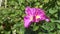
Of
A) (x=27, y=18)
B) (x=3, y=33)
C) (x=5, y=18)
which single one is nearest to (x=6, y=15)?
(x=5, y=18)

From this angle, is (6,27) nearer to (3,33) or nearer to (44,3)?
(3,33)

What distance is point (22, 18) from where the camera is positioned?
263cm

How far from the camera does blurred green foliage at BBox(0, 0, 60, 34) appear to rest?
2.31 m

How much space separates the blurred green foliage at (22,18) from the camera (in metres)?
2.31

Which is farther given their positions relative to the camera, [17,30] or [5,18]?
[5,18]

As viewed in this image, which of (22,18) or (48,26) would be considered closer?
(48,26)

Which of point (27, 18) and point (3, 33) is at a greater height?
point (27, 18)

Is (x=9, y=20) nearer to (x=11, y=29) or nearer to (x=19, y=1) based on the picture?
(x=11, y=29)

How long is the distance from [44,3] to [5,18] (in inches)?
19.3

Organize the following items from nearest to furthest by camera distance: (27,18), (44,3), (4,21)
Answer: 1. (27,18)
2. (4,21)
3. (44,3)

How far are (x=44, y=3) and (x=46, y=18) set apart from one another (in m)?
0.51

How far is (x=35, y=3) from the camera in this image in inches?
108

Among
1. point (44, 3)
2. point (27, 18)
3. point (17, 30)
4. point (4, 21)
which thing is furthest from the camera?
point (44, 3)

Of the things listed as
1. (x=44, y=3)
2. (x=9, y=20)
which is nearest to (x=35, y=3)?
(x=44, y=3)
